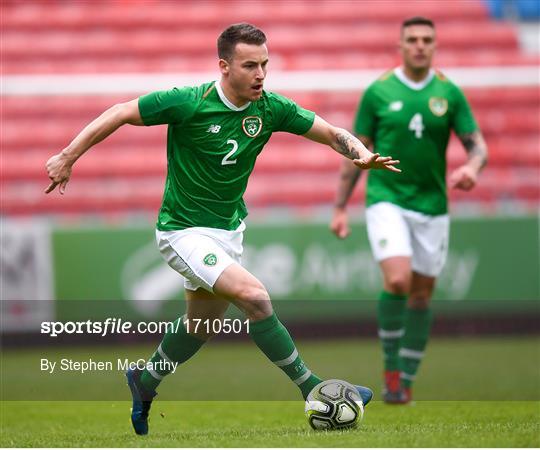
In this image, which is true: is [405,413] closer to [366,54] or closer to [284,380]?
[284,380]

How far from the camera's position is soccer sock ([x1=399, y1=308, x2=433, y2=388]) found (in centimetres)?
767

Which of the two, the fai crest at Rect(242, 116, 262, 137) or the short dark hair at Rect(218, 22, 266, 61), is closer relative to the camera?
the short dark hair at Rect(218, 22, 266, 61)

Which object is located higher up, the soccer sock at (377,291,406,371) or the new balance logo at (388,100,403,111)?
the new balance logo at (388,100,403,111)

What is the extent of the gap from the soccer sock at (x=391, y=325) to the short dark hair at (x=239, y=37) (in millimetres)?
2485

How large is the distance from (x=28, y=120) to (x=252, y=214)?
3.81 metres

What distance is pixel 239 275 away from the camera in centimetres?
542

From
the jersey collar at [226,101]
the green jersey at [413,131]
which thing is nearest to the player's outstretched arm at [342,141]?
the jersey collar at [226,101]

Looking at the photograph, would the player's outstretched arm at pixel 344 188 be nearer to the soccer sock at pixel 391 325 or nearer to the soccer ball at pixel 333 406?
the soccer sock at pixel 391 325

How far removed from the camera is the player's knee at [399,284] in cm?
738

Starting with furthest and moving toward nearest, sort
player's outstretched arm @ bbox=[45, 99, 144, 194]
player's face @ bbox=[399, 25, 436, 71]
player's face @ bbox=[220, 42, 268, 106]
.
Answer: player's face @ bbox=[399, 25, 436, 71]
player's face @ bbox=[220, 42, 268, 106]
player's outstretched arm @ bbox=[45, 99, 144, 194]

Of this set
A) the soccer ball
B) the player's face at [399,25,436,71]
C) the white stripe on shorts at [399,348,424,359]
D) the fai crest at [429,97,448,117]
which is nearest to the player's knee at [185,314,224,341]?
the soccer ball

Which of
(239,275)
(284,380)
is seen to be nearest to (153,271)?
(284,380)

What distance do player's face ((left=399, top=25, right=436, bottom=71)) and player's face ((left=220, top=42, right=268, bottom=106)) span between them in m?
2.27

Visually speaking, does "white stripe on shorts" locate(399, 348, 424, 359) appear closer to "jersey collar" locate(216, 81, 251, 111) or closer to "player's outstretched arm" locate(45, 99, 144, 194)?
"jersey collar" locate(216, 81, 251, 111)
